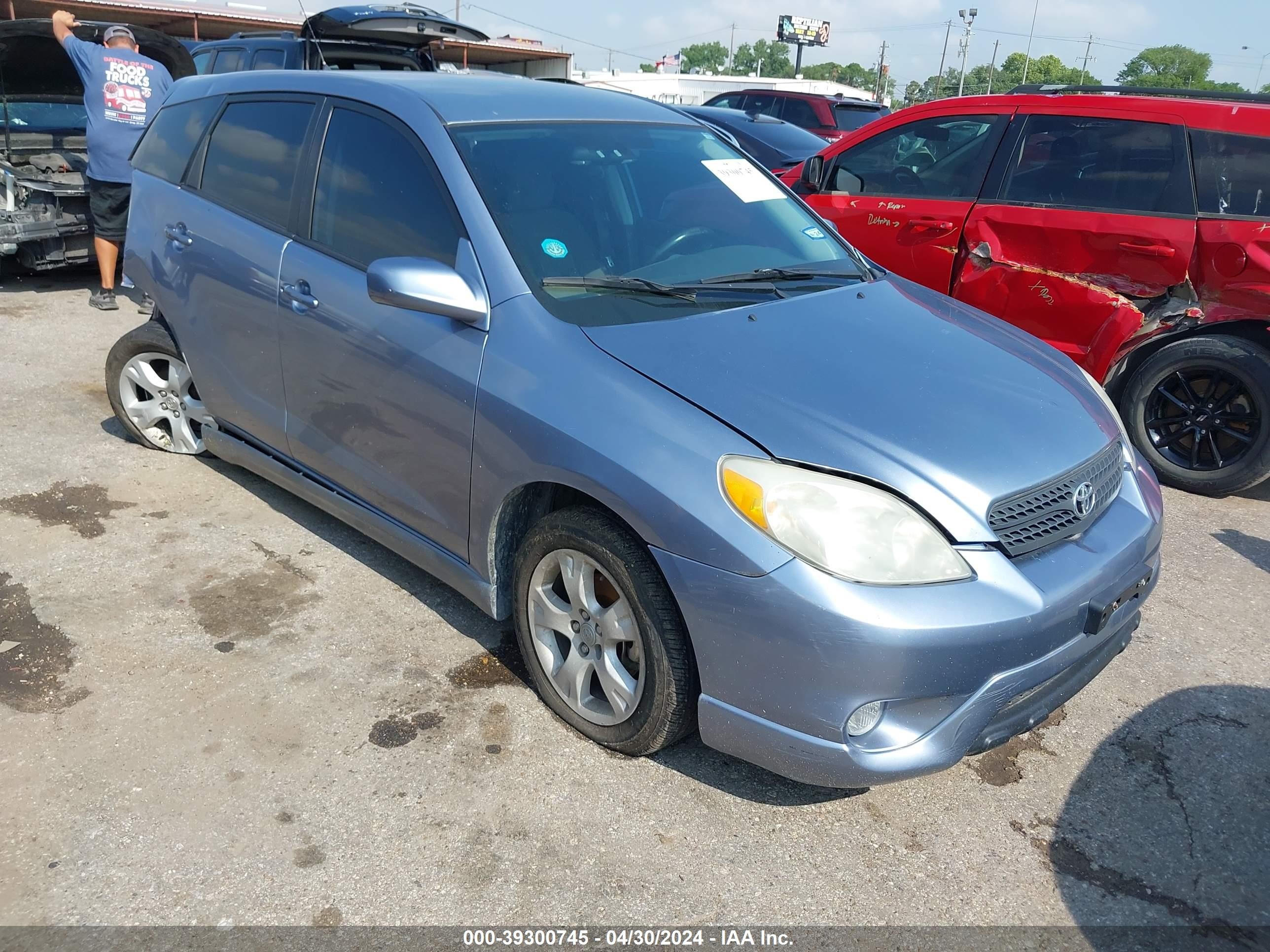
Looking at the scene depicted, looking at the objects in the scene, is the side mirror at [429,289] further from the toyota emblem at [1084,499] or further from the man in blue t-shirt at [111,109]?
the man in blue t-shirt at [111,109]

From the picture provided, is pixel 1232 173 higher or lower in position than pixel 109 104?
higher

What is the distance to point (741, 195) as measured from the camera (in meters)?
3.70

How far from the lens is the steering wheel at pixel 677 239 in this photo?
3236 millimetres

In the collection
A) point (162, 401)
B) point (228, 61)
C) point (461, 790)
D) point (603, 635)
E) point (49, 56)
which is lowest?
point (461, 790)

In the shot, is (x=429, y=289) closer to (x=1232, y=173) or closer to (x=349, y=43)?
(x=1232, y=173)

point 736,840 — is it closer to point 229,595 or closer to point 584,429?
point 584,429

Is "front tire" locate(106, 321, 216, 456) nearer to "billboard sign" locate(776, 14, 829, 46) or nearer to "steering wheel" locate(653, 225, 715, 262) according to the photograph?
"steering wheel" locate(653, 225, 715, 262)

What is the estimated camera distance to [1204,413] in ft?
16.1

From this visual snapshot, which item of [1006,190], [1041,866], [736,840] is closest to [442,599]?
[736,840]

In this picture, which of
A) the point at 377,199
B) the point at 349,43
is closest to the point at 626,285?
the point at 377,199

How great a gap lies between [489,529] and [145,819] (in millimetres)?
1177

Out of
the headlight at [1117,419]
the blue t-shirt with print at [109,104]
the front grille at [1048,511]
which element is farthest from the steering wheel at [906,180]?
the blue t-shirt with print at [109,104]

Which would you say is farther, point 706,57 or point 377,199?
point 706,57

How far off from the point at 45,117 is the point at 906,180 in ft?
23.0
